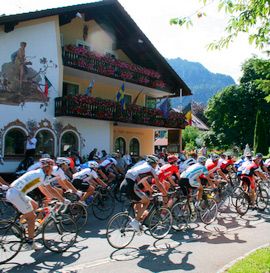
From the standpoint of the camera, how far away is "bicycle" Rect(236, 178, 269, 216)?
10227mm

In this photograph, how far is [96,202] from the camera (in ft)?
32.6

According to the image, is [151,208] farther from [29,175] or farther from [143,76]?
[143,76]

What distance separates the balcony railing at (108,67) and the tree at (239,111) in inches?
672

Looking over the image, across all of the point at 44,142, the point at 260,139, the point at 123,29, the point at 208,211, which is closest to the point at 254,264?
the point at 208,211

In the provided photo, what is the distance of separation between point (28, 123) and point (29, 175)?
1046 cm

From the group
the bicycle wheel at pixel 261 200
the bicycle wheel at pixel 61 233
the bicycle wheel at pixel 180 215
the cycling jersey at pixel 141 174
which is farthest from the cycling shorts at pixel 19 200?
the bicycle wheel at pixel 261 200

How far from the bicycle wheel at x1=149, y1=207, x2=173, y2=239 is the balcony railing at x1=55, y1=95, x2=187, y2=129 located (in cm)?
1048

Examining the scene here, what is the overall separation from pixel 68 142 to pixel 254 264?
47.2ft

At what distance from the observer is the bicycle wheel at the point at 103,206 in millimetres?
9914

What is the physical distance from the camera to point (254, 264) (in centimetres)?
543

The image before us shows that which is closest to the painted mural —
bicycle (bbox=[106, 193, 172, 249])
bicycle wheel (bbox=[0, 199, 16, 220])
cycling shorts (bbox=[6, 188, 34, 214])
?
bicycle wheel (bbox=[0, 199, 16, 220])

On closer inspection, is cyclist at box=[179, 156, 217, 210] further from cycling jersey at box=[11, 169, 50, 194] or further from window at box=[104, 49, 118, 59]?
window at box=[104, 49, 118, 59]

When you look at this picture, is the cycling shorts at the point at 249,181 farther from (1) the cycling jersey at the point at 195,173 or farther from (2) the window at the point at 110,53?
(2) the window at the point at 110,53

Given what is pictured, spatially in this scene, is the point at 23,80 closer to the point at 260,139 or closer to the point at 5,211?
Result: the point at 5,211
